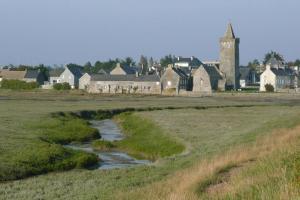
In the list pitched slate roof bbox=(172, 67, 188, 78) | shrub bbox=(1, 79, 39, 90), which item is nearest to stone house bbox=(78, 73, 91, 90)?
shrub bbox=(1, 79, 39, 90)

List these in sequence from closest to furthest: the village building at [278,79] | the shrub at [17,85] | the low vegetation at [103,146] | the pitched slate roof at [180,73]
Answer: the low vegetation at [103,146] < the pitched slate roof at [180,73] < the village building at [278,79] < the shrub at [17,85]

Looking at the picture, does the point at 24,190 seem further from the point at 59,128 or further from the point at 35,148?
the point at 59,128

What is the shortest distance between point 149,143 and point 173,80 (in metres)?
102

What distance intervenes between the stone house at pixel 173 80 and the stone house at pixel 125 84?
1.64 m

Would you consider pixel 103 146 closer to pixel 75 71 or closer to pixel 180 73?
pixel 180 73

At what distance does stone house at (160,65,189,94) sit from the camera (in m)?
140

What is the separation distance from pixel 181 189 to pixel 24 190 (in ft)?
22.9

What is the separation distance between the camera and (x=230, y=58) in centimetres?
14612

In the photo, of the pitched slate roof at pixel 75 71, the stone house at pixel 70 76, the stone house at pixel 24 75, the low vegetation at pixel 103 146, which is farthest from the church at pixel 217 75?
the low vegetation at pixel 103 146

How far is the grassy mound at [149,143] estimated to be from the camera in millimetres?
35188

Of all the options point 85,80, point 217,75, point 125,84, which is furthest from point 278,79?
point 85,80

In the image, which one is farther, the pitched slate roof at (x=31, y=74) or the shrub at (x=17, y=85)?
the pitched slate roof at (x=31, y=74)

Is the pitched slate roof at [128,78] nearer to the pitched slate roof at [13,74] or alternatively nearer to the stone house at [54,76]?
the pitched slate roof at [13,74]

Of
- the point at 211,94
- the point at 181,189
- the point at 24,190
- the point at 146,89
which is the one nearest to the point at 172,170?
the point at 24,190
